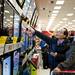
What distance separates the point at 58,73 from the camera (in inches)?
131

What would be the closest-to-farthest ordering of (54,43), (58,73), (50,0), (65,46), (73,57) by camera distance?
(58,73) < (73,57) < (65,46) < (54,43) < (50,0)

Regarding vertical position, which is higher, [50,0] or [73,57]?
[50,0]

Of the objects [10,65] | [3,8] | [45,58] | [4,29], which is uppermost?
[3,8]

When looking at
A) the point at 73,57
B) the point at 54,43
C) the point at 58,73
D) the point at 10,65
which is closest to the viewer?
the point at 10,65

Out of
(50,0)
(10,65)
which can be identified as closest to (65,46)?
(10,65)

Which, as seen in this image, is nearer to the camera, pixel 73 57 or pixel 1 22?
pixel 1 22

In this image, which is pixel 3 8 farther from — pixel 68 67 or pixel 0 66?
pixel 68 67

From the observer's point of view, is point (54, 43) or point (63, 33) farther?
point (54, 43)

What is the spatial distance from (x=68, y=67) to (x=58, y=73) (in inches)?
17.8

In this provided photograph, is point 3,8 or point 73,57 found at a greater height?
point 3,8

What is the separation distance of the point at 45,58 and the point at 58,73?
5.90m

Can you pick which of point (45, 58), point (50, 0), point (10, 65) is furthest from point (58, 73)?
point (50, 0)

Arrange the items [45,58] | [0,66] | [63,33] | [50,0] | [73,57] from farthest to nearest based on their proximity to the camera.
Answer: [50,0] → [45,58] → [63,33] → [73,57] → [0,66]

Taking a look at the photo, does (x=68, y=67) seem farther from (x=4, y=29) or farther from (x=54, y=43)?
(x=54, y=43)
